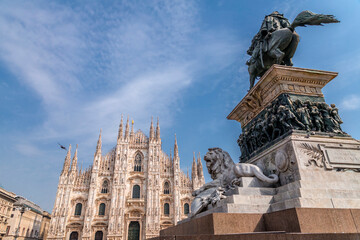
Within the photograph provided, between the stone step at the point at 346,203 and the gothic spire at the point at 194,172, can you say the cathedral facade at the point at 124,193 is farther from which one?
the stone step at the point at 346,203

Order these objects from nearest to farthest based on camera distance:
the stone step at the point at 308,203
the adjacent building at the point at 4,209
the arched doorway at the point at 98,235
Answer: the stone step at the point at 308,203
the adjacent building at the point at 4,209
the arched doorway at the point at 98,235

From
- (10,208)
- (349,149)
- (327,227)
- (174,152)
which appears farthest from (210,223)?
(10,208)

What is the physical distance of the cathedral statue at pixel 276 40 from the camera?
17.2 feet

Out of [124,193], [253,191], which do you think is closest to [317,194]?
[253,191]

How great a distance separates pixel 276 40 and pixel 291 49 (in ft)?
1.88

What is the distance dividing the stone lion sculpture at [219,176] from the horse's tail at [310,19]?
11.4ft

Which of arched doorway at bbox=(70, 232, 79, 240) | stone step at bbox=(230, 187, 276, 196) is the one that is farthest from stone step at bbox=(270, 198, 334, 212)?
arched doorway at bbox=(70, 232, 79, 240)

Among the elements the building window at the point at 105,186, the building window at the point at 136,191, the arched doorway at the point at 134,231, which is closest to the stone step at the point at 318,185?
the arched doorway at the point at 134,231

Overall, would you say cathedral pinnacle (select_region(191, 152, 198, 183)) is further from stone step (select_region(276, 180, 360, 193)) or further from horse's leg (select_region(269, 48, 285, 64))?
stone step (select_region(276, 180, 360, 193))

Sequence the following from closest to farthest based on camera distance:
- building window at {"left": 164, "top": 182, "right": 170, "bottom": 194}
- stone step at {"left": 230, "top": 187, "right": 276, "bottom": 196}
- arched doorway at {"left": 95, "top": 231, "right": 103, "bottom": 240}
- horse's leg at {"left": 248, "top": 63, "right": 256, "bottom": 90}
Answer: stone step at {"left": 230, "top": 187, "right": 276, "bottom": 196}
horse's leg at {"left": 248, "top": 63, "right": 256, "bottom": 90}
arched doorway at {"left": 95, "top": 231, "right": 103, "bottom": 240}
building window at {"left": 164, "top": 182, "right": 170, "bottom": 194}

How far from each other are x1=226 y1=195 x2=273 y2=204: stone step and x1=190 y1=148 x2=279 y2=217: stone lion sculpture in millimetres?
350

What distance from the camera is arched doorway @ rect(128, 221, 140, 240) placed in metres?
28.2

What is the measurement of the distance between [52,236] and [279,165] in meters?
30.9

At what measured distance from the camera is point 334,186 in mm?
3562
